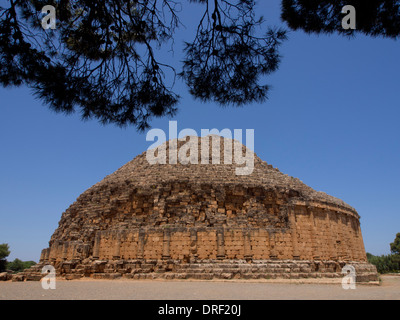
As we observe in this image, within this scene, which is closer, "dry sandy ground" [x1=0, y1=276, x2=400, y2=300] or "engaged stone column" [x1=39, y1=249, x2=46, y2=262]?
"dry sandy ground" [x1=0, y1=276, x2=400, y2=300]

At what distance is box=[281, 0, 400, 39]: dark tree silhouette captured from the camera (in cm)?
541

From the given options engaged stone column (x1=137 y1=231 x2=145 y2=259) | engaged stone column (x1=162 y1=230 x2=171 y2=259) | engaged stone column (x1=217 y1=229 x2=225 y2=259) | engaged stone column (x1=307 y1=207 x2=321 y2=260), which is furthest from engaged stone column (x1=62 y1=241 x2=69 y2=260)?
engaged stone column (x1=307 y1=207 x2=321 y2=260)

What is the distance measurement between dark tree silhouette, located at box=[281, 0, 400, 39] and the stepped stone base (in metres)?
8.62

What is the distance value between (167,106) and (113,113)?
1.25 metres

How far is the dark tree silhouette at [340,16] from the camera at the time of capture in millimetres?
5411

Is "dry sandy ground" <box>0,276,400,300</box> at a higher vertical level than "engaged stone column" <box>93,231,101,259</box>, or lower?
lower

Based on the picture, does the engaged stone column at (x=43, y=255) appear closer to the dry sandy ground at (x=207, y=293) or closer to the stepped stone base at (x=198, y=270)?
the stepped stone base at (x=198, y=270)

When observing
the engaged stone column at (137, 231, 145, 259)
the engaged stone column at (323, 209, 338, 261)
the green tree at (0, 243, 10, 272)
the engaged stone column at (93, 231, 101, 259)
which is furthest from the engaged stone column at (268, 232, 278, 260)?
the green tree at (0, 243, 10, 272)

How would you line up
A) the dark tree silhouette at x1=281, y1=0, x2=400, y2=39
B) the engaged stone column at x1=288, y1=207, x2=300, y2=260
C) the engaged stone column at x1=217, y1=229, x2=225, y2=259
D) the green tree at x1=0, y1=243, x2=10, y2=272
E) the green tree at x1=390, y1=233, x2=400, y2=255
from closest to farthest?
the dark tree silhouette at x1=281, y1=0, x2=400, y2=39, the engaged stone column at x1=217, y1=229, x2=225, y2=259, the engaged stone column at x1=288, y1=207, x2=300, y2=260, the green tree at x1=0, y1=243, x2=10, y2=272, the green tree at x1=390, y1=233, x2=400, y2=255

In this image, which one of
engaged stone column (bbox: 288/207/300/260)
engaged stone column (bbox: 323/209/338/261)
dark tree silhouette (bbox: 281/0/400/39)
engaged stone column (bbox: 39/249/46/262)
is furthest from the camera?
engaged stone column (bbox: 39/249/46/262)

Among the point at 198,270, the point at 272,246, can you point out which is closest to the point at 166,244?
the point at 198,270

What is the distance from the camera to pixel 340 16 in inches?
224

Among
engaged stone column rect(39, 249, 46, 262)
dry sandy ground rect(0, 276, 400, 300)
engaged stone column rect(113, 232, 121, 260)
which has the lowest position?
dry sandy ground rect(0, 276, 400, 300)

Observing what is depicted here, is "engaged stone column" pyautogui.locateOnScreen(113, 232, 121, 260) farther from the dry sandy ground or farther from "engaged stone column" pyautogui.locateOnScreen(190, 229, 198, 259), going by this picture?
the dry sandy ground
